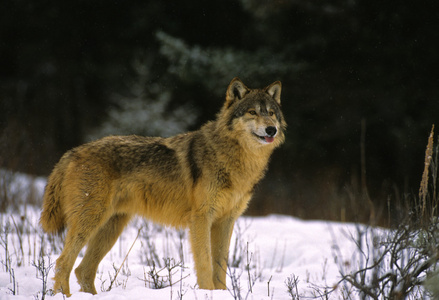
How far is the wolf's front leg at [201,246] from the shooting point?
15.5ft

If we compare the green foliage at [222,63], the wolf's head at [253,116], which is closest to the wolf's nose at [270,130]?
the wolf's head at [253,116]

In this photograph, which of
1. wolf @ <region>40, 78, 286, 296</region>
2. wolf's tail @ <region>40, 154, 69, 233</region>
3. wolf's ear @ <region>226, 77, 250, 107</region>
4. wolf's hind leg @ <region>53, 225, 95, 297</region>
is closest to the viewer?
wolf's hind leg @ <region>53, 225, 95, 297</region>

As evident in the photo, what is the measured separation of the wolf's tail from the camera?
499 cm

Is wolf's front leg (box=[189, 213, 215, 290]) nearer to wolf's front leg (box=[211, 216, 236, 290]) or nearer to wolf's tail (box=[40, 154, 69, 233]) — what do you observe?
wolf's front leg (box=[211, 216, 236, 290])

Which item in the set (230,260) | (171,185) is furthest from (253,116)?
(230,260)

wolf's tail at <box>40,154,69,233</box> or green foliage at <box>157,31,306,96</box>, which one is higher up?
green foliage at <box>157,31,306,96</box>

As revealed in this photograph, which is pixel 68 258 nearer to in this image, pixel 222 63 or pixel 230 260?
pixel 230 260

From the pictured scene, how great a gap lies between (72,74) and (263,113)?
12163 mm

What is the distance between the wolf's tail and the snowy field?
0.34m

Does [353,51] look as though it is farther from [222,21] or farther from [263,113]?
[263,113]

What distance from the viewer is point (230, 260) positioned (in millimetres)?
6969

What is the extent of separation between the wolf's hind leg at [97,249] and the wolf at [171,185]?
0.04ft

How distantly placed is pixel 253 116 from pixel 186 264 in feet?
8.31

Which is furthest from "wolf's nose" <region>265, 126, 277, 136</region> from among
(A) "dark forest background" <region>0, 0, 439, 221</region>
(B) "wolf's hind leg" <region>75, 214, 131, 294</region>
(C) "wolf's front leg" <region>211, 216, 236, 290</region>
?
(A) "dark forest background" <region>0, 0, 439, 221</region>
